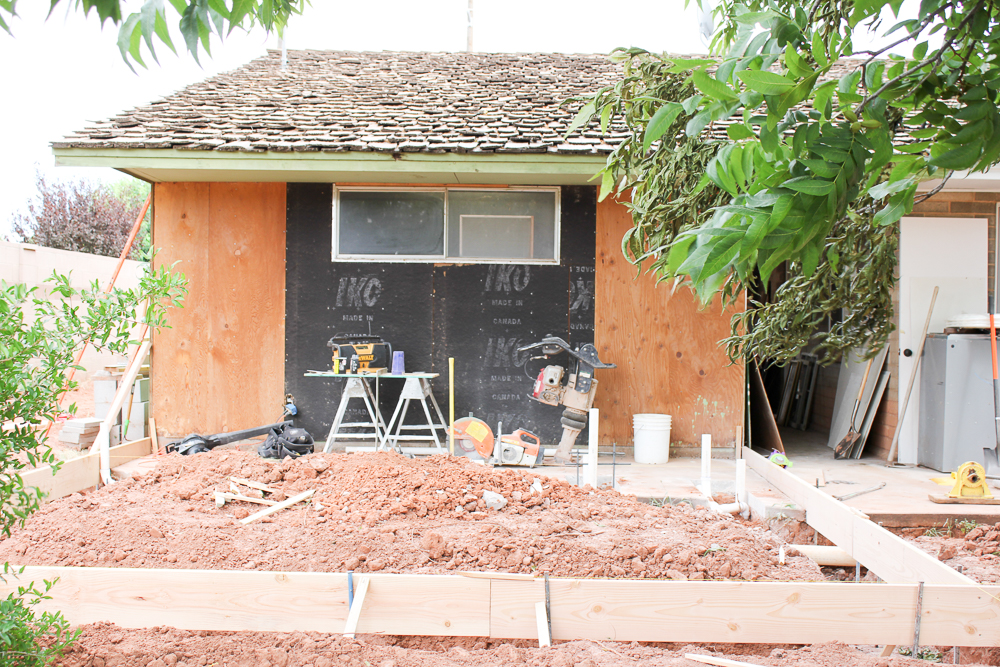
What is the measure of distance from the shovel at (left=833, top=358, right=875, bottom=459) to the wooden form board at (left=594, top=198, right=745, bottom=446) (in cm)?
121

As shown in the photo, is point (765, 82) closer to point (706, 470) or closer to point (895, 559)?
point (895, 559)

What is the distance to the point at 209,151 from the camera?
237 inches

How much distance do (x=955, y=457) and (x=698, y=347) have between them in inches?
105

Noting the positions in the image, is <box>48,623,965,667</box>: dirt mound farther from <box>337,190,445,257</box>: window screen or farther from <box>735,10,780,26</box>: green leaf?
<box>337,190,445,257</box>: window screen

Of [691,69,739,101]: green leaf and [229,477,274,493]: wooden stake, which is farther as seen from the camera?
[229,477,274,493]: wooden stake

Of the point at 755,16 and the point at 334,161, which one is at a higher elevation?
the point at 334,161

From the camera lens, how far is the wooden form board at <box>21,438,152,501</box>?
15.2 feet

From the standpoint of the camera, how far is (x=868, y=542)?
357 centimetres

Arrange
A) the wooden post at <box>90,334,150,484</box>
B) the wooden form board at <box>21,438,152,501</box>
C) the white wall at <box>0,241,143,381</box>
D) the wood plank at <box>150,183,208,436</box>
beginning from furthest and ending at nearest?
the white wall at <box>0,241,143,381</box> → the wood plank at <box>150,183,208,436</box> → the wooden post at <box>90,334,150,484</box> → the wooden form board at <box>21,438,152,501</box>

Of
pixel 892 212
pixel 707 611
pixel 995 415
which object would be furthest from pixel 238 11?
pixel 995 415

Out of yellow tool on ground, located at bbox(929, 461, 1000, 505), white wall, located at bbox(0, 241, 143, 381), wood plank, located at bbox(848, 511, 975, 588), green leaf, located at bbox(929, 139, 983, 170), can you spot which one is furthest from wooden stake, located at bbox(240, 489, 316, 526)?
white wall, located at bbox(0, 241, 143, 381)

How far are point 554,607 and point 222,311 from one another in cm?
560

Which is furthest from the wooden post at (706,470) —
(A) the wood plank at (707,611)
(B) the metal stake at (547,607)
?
(B) the metal stake at (547,607)

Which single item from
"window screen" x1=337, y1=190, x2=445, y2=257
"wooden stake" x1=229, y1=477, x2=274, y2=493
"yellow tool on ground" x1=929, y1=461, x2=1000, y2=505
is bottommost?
"wooden stake" x1=229, y1=477, x2=274, y2=493
